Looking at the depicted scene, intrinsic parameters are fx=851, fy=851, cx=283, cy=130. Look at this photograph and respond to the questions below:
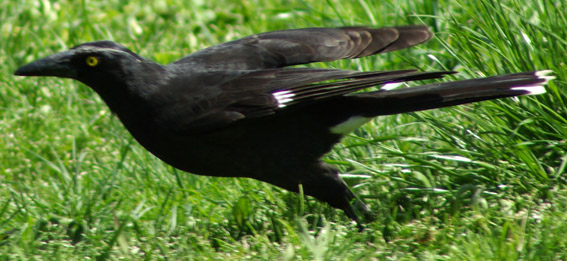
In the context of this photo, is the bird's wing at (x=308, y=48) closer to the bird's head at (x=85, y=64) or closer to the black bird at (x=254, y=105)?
the black bird at (x=254, y=105)

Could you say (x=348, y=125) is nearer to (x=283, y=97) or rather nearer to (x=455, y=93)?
(x=283, y=97)

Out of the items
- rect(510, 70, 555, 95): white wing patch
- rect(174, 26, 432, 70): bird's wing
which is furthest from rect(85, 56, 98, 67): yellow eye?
rect(510, 70, 555, 95): white wing patch

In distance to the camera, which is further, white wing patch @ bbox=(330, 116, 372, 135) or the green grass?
white wing patch @ bbox=(330, 116, 372, 135)

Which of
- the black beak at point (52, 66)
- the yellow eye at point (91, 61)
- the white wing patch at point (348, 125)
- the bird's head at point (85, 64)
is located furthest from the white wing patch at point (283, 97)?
the black beak at point (52, 66)

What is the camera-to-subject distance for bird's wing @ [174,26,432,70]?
15.1 ft

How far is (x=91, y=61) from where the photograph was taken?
414 centimetres

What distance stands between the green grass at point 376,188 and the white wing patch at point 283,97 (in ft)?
1.53

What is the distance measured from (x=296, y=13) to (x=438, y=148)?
242 centimetres

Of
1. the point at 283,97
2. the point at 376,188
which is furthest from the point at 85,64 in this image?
the point at 376,188

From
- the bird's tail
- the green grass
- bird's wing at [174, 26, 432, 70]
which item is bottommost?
the green grass

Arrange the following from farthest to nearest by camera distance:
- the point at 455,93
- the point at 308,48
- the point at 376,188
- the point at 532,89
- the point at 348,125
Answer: the point at 308,48 < the point at 376,188 < the point at 348,125 < the point at 455,93 < the point at 532,89

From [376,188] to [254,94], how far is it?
0.89 metres

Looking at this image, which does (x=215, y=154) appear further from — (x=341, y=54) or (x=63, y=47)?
(x=63, y=47)

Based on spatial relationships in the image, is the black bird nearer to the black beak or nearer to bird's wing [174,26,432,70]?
the black beak
